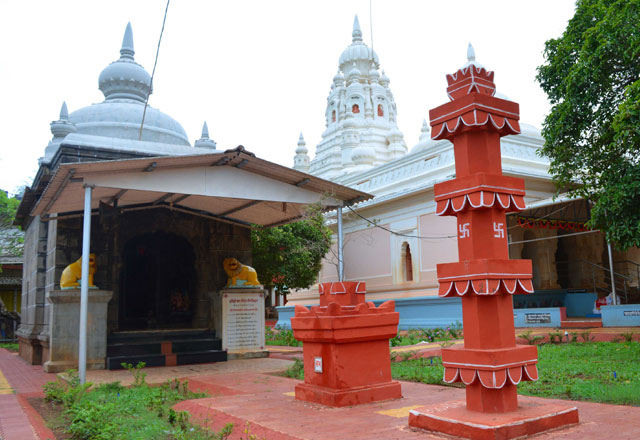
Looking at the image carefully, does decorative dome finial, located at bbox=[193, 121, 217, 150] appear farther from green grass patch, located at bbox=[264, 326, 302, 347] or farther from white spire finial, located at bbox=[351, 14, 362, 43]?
white spire finial, located at bbox=[351, 14, 362, 43]

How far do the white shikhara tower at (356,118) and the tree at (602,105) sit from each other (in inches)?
786

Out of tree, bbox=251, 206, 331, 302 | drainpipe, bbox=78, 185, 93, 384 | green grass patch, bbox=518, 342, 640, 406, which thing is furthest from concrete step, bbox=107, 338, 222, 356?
tree, bbox=251, 206, 331, 302

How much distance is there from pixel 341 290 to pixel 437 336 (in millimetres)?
9704

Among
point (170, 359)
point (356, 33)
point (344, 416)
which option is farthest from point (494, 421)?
point (356, 33)

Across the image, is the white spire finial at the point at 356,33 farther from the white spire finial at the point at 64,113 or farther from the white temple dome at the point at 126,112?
the white spire finial at the point at 64,113

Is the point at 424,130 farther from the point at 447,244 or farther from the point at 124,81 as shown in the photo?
the point at 124,81

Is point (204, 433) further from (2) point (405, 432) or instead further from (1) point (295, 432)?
(2) point (405, 432)

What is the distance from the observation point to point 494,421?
4.67m

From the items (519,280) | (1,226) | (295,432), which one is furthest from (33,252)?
(519,280)

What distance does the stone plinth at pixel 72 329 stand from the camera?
10938 millimetres

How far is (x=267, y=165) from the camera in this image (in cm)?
987

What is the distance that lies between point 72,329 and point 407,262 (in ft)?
47.5

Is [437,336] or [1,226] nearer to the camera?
[437,336]

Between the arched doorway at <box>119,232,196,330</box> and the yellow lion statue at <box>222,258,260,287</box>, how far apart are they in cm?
102
